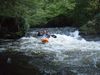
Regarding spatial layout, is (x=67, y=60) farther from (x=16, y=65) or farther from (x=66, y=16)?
(x=66, y=16)

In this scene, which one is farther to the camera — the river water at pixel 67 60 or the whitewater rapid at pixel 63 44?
the whitewater rapid at pixel 63 44

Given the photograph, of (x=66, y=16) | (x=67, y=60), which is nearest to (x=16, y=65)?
(x=67, y=60)

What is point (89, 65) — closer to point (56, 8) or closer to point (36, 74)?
point (36, 74)

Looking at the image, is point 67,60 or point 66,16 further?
point 66,16

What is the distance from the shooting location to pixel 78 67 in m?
11.3

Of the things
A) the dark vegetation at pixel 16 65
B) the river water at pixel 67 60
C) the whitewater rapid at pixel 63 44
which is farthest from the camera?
the whitewater rapid at pixel 63 44

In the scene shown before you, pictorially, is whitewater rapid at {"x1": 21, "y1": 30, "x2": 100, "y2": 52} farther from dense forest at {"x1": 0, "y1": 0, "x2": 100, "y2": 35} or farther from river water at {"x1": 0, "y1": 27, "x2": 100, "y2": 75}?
dense forest at {"x1": 0, "y1": 0, "x2": 100, "y2": 35}

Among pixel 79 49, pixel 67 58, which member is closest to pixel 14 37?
pixel 79 49

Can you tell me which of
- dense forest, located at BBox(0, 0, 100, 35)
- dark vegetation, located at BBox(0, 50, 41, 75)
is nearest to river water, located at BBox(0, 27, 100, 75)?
dark vegetation, located at BBox(0, 50, 41, 75)

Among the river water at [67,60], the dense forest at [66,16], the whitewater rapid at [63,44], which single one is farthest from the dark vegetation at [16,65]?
the dense forest at [66,16]

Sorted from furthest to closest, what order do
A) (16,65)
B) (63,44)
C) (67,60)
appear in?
1. (63,44)
2. (67,60)
3. (16,65)

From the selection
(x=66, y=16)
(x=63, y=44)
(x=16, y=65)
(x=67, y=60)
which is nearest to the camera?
(x=16, y=65)

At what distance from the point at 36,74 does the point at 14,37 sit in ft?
39.5

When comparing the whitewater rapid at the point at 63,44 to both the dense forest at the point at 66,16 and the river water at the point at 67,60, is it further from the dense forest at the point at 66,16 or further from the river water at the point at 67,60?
the dense forest at the point at 66,16
